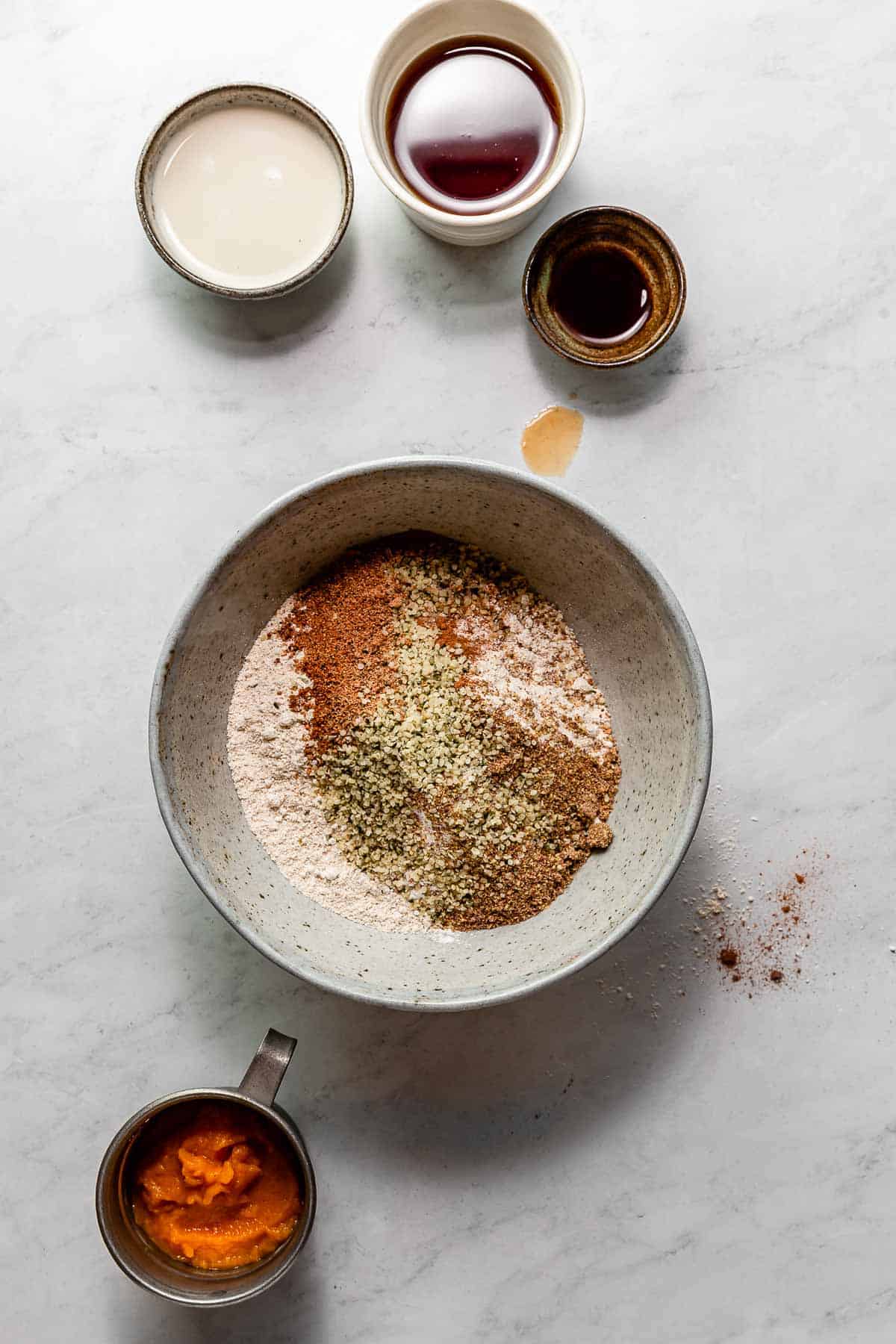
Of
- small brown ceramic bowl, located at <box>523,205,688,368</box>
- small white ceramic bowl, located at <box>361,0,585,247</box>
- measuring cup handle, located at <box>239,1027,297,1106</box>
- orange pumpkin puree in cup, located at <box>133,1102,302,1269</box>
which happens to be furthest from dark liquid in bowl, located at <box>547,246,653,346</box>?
orange pumpkin puree in cup, located at <box>133,1102,302,1269</box>

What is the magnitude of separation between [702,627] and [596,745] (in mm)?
311

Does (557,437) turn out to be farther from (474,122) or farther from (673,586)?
(474,122)

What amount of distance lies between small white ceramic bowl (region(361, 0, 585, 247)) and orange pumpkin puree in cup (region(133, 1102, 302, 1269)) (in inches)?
55.8

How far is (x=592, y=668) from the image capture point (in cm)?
166

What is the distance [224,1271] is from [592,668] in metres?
1.10

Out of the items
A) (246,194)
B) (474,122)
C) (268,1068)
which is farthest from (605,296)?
(268,1068)

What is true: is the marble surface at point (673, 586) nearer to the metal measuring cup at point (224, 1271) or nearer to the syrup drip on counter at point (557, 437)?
the syrup drip on counter at point (557, 437)

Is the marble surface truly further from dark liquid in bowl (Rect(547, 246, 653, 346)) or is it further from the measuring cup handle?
the measuring cup handle

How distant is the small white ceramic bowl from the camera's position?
5.16 feet

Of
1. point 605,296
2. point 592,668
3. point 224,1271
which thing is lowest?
point 224,1271

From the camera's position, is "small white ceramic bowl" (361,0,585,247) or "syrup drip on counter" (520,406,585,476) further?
"syrup drip on counter" (520,406,585,476)

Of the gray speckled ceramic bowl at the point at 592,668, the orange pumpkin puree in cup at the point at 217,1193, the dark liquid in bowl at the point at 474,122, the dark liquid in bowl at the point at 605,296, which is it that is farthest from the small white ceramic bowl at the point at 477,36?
the orange pumpkin puree in cup at the point at 217,1193

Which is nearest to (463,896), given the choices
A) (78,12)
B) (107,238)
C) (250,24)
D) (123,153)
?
(107,238)

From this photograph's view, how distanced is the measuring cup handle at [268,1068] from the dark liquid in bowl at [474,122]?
134 centimetres
